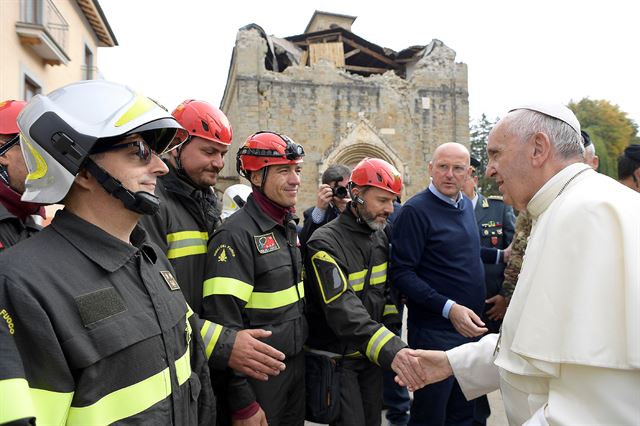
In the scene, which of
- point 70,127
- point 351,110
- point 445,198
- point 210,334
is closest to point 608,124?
point 351,110

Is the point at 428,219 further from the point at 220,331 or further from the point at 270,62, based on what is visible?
the point at 270,62

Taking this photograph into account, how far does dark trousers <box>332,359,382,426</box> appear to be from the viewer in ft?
10.9

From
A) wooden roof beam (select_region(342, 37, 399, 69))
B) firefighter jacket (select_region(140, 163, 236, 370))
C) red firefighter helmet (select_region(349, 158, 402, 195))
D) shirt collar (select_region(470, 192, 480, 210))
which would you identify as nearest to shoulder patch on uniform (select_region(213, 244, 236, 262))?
firefighter jacket (select_region(140, 163, 236, 370))

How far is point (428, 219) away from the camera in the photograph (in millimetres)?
4199

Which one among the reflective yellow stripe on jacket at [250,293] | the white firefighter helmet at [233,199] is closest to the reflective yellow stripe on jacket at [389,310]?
the reflective yellow stripe on jacket at [250,293]

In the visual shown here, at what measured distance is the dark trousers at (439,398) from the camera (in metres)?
3.94

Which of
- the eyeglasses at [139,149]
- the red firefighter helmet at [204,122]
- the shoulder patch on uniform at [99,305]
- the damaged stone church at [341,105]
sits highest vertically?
the damaged stone church at [341,105]

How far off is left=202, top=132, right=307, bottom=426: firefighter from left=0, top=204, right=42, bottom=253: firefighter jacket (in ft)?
3.65

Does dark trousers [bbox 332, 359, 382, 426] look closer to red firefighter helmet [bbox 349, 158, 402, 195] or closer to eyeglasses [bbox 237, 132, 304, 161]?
red firefighter helmet [bbox 349, 158, 402, 195]

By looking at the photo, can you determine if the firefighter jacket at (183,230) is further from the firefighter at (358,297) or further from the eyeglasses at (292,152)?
the firefighter at (358,297)

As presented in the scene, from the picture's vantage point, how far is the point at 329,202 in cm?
593

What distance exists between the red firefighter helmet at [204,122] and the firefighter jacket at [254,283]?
1.84ft

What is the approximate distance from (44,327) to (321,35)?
26.2 m

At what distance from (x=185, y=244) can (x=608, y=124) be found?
47.9 metres
